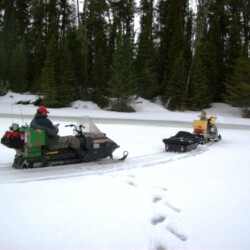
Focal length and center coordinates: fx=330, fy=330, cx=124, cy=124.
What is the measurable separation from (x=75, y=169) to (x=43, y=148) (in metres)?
0.95

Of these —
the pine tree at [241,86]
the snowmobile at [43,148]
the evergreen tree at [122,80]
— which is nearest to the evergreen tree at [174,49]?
the evergreen tree at [122,80]

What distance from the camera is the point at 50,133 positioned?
8062mm

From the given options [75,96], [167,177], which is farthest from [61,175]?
[75,96]

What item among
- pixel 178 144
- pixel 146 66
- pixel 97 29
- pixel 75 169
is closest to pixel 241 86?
pixel 146 66

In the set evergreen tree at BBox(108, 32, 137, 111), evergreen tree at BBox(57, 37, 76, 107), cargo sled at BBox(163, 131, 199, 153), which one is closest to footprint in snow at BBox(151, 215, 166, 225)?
cargo sled at BBox(163, 131, 199, 153)

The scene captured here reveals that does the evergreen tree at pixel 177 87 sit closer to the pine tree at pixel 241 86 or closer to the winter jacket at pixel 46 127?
the pine tree at pixel 241 86

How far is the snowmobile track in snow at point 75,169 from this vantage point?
712 cm

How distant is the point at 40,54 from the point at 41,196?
3214 cm

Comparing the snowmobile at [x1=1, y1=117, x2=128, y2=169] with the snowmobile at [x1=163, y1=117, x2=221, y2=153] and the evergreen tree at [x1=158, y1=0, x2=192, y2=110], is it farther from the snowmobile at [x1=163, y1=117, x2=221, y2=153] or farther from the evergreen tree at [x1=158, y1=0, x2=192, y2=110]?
the evergreen tree at [x1=158, y1=0, x2=192, y2=110]

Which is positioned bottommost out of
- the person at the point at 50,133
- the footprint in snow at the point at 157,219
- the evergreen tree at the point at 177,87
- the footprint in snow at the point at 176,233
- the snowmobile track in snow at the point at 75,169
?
the footprint in snow at the point at 176,233

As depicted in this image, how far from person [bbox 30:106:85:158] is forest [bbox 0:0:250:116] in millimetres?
21906

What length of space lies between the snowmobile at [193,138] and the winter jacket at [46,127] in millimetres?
4282

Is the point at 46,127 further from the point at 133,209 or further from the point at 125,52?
the point at 125,52

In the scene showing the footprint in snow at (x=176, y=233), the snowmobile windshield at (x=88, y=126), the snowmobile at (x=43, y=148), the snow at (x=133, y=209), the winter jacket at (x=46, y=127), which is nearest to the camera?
the snow at (x=133, y=209)
